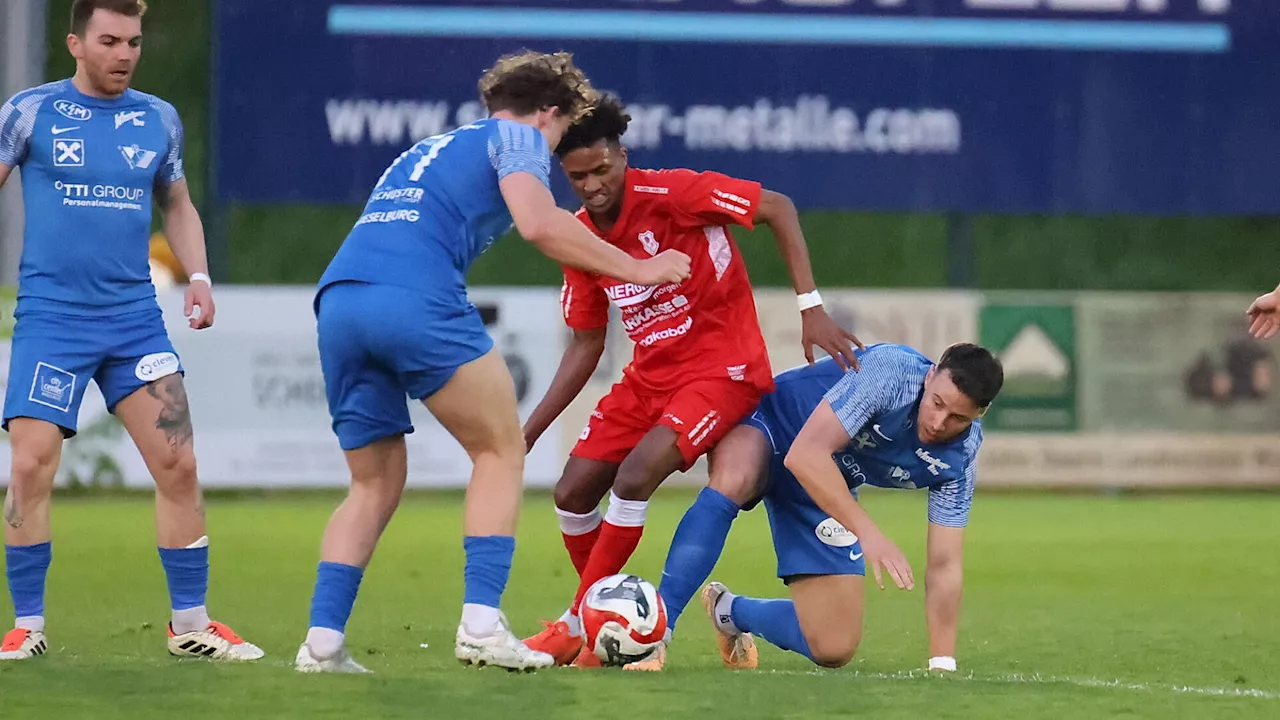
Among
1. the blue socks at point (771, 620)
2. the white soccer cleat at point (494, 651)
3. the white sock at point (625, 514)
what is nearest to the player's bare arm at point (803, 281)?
the white sock at point (625, 514)

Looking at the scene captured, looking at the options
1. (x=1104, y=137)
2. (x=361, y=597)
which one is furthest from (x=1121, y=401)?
(x=361, y=597)

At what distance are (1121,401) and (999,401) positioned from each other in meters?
1.15

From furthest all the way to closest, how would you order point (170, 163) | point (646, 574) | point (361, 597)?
1. point (646, 574)
2. point (361, 597)
3. point (170, 163)

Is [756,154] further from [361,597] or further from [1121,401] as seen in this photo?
[361,597]

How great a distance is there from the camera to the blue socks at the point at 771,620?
657 cm

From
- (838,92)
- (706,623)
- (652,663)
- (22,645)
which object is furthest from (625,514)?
(838,92)

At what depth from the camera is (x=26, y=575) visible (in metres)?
5.91

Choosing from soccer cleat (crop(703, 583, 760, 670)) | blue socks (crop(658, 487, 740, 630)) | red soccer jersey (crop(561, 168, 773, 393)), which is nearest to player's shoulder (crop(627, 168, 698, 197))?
red soccer jersey (crop(561, 168, 773, 393))

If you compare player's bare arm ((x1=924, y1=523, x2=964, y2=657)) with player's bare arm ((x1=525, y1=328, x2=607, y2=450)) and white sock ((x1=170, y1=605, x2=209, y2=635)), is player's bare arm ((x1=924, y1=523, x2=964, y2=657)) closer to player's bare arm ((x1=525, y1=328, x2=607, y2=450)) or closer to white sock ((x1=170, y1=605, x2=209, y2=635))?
player's bare arm ((x1=525, y1=328, x2=607, y2=450))

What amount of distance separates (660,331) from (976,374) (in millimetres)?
1461

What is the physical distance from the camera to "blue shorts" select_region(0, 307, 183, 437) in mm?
5785

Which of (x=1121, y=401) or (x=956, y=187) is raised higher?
(x=956, y=187)

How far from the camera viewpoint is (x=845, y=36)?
14.4 meters

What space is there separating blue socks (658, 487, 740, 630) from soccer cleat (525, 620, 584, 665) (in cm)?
33
